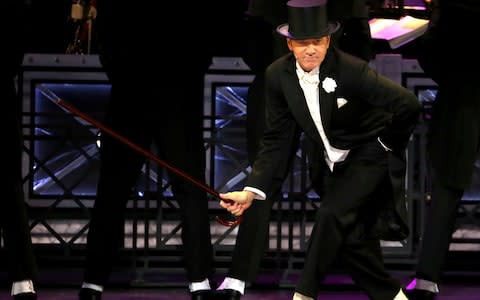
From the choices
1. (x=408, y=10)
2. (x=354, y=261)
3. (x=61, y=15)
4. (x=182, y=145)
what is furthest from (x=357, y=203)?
(x=61, y=15)

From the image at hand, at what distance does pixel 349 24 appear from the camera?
5.43 m

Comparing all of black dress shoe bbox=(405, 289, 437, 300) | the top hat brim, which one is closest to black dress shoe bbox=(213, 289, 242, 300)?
black dress shoe bbox=(405, 289, 437, 300)

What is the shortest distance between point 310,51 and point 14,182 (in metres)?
1.48

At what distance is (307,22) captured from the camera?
462 centimetres

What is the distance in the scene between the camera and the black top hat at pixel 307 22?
462cm

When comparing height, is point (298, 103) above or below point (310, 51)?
below

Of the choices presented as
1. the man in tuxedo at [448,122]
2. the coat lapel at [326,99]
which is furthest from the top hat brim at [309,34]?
the man in tuxedo at [448,122]

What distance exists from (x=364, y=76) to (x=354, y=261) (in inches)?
29.5

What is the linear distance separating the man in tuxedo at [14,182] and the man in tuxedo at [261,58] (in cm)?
89

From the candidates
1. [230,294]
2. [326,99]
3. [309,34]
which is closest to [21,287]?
[230,294]

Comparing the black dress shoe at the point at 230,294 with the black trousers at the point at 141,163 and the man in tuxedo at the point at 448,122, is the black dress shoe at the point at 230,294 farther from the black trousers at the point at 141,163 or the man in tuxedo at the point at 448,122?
the man in tuxedo at the point at 448,122

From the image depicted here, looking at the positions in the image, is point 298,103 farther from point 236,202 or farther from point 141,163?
point 141,163

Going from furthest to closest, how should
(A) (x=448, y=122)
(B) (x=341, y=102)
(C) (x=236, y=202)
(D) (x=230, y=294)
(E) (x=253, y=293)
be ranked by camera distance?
(E) (x=253, y=293)
(A) (x=448, y=122)
(D) (x=230, y=294)
(B) (x=341, y=102)
(C) (x=236, y=202)

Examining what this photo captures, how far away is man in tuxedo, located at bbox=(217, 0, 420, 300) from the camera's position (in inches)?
182
